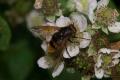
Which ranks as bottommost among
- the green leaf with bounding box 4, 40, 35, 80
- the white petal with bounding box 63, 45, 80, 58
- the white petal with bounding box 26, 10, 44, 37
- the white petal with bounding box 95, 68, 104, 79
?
the green leaf with bounding box 4, 40, 35, 80

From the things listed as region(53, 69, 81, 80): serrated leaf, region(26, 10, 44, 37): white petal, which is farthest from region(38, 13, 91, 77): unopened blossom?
region(26, 10, 44, 37): white petal

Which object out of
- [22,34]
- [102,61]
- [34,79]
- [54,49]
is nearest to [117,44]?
[102,61]

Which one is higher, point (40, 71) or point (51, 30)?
point (51, 30)

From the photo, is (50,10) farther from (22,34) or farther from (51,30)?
(22,34)

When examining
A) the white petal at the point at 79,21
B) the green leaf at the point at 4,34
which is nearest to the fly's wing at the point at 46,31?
the white petal at the point at 79,21

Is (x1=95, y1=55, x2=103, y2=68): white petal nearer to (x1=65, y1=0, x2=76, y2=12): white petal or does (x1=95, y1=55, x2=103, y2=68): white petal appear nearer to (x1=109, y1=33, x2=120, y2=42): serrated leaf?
(x1=109, y1=33, x2=120, y2=42): serrated leaf

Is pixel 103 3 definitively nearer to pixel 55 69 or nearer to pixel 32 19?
pixel 55 69
